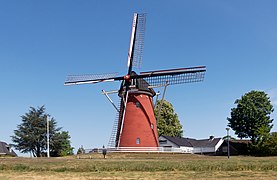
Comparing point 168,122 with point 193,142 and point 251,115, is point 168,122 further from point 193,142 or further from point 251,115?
point 251,115

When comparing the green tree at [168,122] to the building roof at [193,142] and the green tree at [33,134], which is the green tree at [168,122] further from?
the green tree at [33,134]

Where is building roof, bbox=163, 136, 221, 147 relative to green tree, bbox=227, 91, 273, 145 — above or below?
below

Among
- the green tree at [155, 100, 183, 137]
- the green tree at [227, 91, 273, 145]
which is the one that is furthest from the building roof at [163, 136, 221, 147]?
the green tree at [227, 91, 273, 145]

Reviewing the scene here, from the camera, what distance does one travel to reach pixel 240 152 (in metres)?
59.4

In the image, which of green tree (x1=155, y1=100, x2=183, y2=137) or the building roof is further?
green tree (x1=155, y1=100, x2=183, y2=137)

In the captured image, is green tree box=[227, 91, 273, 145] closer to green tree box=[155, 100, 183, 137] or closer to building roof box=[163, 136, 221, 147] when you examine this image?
building roof box=[163, 136, 221, 147]

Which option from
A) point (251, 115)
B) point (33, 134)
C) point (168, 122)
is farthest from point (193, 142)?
point (33, 134)

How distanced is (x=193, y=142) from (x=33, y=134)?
97.7ft

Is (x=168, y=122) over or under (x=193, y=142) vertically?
over

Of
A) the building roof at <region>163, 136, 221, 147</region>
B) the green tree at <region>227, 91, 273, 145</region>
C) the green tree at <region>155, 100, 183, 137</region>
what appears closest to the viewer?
the green tree at <region>227, 91, 273, 145</region>

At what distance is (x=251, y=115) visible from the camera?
56938mm

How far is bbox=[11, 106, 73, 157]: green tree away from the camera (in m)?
56.8

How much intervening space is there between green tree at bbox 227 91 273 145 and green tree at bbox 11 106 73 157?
99.7 ft

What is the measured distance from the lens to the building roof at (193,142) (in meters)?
58.5
